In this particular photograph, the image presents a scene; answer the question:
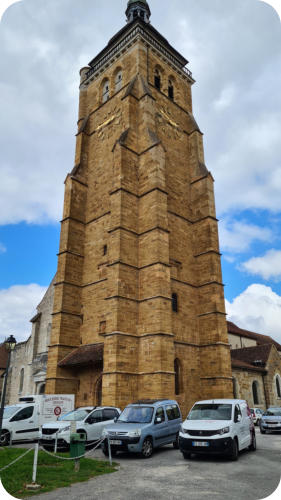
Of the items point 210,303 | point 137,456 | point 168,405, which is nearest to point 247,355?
point 210,303

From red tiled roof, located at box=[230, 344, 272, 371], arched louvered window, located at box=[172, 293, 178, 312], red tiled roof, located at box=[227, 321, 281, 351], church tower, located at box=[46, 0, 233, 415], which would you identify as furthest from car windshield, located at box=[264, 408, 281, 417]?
red tiled roof, located at box=[227, 321, 281, 351]

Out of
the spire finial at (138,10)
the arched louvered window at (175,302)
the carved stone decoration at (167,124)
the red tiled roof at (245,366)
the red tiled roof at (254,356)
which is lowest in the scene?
the red tiled roof at (245,366)

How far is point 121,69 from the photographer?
2883 cm

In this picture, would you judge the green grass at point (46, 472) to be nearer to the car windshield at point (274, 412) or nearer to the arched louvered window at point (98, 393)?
the arched louvered window at point (98, 393)

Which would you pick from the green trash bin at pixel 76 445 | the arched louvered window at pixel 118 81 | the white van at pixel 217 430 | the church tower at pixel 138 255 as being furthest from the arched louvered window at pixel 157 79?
the green trash bin at pixel 76 445

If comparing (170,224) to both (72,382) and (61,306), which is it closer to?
(61,306)

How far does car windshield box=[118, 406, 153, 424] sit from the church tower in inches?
216

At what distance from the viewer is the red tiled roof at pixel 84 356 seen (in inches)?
763

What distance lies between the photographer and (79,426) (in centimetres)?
1205

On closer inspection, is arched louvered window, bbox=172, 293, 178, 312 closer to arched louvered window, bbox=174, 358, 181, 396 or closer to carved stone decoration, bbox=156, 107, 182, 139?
arched louvered window, bbox=174, 358, 181, 396

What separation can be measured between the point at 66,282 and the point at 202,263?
8675 millimetres

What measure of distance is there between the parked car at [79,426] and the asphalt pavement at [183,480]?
97.8 inches

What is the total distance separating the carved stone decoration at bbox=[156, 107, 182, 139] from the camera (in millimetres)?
25875

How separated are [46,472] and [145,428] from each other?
344 cm
